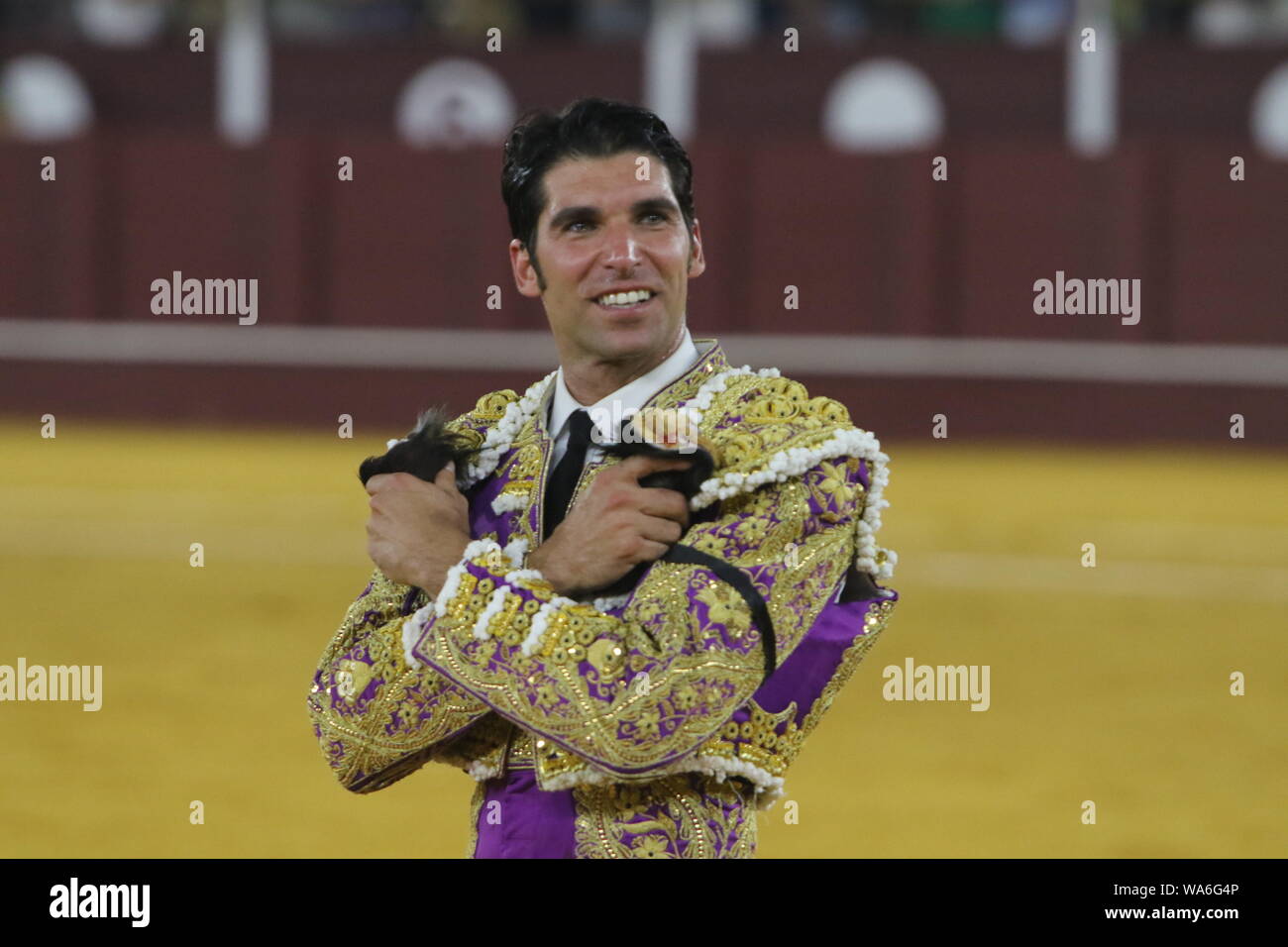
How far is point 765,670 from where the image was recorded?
1.83 metres

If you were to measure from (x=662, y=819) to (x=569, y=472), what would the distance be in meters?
0.35

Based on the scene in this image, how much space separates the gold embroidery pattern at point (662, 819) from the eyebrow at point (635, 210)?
522 mm

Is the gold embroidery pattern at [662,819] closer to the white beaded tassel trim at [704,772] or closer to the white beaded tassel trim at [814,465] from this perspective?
the white beaded tassel trim at [704,772]

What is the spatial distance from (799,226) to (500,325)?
174cm

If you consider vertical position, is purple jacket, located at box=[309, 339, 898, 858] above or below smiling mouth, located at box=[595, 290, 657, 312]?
below

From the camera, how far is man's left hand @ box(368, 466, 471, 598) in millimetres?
1915

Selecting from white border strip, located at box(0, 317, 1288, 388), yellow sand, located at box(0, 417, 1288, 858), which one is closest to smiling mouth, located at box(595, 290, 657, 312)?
yellow sand, located at box(0, 417, 1288, 858)

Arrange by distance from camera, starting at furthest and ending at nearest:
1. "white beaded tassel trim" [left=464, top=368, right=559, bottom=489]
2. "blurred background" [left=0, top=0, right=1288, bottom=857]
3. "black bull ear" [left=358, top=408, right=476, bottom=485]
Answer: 1. "blurred background" [left=0, top=0, right=1288, bottom=857]
2. "white beaded tassel trim" [left=464, top=368, right=559, bottom=489]
3. "black bull ear" [left=358, top=408, right=476, bottom=485]

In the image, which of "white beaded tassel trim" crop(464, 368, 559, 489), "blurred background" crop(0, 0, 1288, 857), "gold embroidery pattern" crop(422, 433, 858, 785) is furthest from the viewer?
"blurred background" crop(0, 0, 1288, 857)

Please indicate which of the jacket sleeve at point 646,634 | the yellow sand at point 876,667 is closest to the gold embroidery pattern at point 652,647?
the jacket sleeve at point 646,634

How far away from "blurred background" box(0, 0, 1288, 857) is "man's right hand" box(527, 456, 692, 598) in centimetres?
651

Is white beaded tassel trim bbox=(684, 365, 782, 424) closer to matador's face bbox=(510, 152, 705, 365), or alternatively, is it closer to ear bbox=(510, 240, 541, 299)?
matador's face bbox=(510, 152, 705, 365)

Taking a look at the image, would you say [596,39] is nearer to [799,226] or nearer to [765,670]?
[799,226]

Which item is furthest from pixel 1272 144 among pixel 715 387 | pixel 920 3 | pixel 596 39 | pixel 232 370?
pixel 715 387
